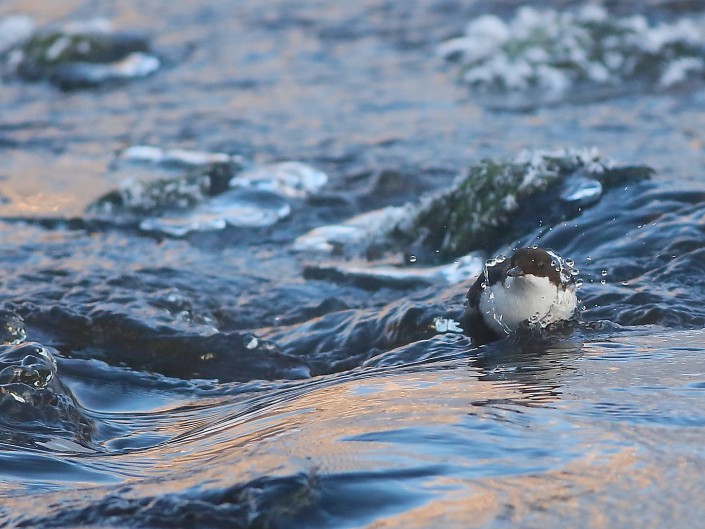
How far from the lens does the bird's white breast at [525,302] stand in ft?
17.7

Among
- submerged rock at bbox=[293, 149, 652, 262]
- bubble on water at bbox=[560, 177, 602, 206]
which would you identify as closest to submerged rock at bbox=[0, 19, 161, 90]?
submerged rock at bbox=[293, 149, 652, 262]

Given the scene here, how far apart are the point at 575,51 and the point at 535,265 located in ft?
26.4

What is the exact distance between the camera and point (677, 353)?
16.1ft

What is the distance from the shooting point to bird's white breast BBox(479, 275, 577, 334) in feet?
17.7

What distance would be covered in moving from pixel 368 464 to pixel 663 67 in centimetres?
988

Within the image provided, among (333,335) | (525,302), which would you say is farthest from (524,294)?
(333,335)

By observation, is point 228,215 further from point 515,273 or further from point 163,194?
point 515,273

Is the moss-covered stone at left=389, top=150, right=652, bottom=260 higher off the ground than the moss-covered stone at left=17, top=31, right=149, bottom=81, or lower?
lower

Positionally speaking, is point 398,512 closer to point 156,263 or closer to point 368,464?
point 368,464

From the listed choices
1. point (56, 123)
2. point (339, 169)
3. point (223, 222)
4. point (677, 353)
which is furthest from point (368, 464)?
point (56, 123)

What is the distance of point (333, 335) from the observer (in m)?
6.23

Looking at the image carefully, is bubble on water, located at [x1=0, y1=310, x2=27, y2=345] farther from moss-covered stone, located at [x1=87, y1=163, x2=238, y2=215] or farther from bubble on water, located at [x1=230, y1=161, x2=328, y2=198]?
bubble on water, located at [x1=230, y1=161, x2=328, y2=198]

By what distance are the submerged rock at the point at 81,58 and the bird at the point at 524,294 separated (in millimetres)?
8948

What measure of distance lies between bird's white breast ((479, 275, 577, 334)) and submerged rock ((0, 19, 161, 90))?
9.02m
